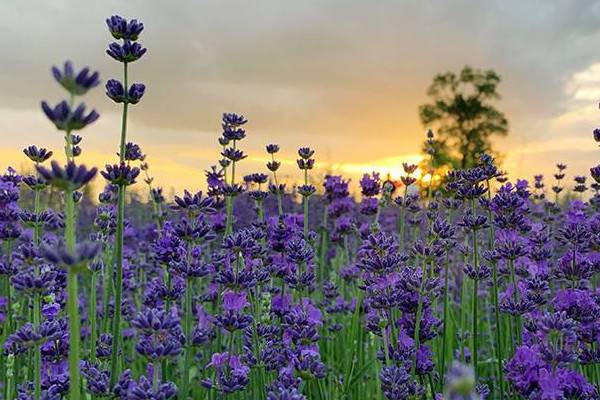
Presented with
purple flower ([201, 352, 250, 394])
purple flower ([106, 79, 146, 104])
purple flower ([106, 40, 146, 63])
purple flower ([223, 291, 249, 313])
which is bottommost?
purple flower ([201, 352, 250, 394])

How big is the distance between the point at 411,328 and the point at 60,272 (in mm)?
1643

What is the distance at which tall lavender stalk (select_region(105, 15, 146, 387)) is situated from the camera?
233 cm

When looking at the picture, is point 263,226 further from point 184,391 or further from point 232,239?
point 184,391

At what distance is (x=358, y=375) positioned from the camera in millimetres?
3930

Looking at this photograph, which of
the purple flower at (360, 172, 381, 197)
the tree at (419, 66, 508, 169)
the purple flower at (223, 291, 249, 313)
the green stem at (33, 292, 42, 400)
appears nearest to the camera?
the green stem at (33, 292, 42, 400)

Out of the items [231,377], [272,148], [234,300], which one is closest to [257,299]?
[234,300]

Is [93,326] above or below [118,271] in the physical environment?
below

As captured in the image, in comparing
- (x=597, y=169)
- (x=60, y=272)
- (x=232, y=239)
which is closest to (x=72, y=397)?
(x=232, y=239)

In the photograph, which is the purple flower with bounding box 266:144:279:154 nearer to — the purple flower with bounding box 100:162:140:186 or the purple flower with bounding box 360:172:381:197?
the purple flower with bounding box 360:172:381:197

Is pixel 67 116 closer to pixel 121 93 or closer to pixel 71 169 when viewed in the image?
pixel 71 169

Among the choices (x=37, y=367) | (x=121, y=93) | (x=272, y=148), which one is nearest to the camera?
(x=37, y=367)

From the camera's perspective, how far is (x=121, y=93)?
2.61 m

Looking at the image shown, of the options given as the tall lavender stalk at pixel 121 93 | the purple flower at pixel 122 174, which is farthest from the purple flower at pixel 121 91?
the purple flower at pixel 122 174

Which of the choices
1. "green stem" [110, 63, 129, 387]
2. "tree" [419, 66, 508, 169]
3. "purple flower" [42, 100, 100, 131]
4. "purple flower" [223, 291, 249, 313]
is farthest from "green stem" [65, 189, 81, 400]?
"tree" [419, 66, 508, 169]
